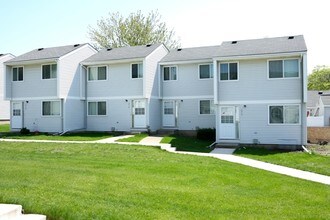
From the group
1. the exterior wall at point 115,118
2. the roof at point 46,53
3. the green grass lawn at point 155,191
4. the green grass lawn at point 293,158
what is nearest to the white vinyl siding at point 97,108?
the exterior wall at point 115,118

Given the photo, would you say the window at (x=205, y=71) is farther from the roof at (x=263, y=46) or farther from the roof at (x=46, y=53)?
the roof at (x=46, y=53)

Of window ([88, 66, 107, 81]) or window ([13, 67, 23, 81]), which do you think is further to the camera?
window ([13, 67, 23, 81])

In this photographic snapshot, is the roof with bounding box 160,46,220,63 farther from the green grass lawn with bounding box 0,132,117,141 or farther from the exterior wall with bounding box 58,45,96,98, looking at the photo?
the green grass lawn with bounding box 0,132,117,141

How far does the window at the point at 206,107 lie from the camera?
79.9ft

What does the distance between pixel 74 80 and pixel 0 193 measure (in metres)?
19.0

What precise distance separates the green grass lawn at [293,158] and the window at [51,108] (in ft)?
44.0

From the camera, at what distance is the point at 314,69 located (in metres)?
72.9

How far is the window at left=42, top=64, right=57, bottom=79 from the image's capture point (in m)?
25.0

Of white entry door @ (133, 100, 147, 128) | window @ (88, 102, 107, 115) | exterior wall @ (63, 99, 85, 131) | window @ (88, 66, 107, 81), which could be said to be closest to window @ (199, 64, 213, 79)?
white entry door @ (133, 100, 147, 128)

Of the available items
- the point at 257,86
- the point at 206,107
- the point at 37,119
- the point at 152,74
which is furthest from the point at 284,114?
Result: the point at 37,119

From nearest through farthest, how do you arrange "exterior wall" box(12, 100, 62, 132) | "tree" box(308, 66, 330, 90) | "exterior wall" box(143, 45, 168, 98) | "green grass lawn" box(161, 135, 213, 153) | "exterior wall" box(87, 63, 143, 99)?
"green grass lawn" box(161, 135, 213, 153), "exterior wall" box(143, 45, 168, 98), "exterior wall" box(87, 63, 143, 99), "exterior wall" box(12, 100, 62, 132), "tree" box(308, 66, 330, 90)

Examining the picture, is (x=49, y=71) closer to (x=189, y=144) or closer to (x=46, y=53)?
(x=46, y=53)

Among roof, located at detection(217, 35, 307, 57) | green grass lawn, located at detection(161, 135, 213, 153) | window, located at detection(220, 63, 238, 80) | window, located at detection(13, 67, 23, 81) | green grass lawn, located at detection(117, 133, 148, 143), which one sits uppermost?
roof, located at detection(217, 35, 307, 57)

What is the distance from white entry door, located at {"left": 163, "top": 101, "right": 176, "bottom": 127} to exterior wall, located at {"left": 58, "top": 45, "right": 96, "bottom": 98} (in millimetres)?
6685
